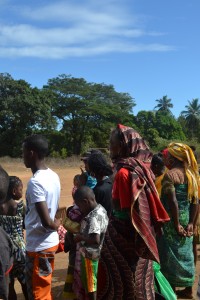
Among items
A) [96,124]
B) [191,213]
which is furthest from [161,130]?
[191,213]

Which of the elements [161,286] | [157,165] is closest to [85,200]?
[161,286]

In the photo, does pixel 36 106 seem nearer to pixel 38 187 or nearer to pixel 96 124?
pixel 96 124

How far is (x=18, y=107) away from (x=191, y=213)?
31.0 meters

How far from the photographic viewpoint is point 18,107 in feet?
113

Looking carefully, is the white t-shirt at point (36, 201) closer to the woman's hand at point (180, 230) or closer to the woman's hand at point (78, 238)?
the woman's hand at point (78, 238)

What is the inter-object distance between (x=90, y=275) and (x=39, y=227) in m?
0.61

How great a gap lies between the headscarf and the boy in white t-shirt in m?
0.60

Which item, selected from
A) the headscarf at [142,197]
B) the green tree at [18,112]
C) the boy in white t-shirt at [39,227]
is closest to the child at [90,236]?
the boy in white t-shirt at [39,227]

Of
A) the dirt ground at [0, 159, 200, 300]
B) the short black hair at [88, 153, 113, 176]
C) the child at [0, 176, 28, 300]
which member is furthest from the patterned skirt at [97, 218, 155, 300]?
the dirt ground at [0, 159, 200, 300]

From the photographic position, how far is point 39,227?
135 inches

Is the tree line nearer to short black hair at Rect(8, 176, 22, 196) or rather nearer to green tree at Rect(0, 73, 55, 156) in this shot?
green tree at Rect(0, 73, 55, 156)

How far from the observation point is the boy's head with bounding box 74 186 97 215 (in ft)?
12.3

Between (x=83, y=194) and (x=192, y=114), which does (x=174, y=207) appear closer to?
(x=83, y=194)

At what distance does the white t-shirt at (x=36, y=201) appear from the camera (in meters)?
3.35
